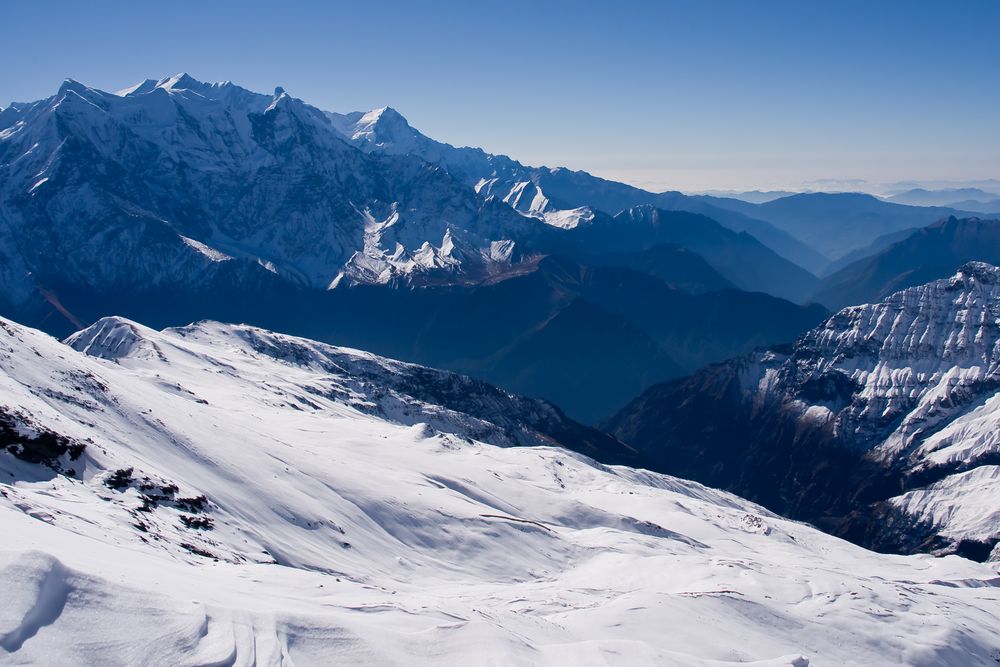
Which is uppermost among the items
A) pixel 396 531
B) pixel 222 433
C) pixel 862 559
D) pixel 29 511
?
pixel 29 511

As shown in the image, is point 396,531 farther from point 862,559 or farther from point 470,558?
point 862,559

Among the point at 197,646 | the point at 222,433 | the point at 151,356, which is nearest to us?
the point at 197,646

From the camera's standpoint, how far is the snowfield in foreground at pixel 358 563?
117 ft

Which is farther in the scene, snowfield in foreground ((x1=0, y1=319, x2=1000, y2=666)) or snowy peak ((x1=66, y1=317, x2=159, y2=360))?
snowy peak ((x1=66, y1=317, x2=159, y2=360))

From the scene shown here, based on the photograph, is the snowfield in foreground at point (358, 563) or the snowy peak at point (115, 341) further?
the snowy peak at point (115, 341)

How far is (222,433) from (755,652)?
217 feet

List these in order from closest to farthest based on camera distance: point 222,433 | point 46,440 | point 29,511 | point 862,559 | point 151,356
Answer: point 29,511
point 46,440
point 222,433
point 862,559
point 151,356

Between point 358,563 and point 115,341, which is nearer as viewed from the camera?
point 358,563

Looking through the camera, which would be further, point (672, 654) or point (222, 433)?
point (222, 433)

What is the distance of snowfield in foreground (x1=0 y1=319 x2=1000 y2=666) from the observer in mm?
35812

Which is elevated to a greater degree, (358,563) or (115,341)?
(358,563)

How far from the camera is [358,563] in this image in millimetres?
74938

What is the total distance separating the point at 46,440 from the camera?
6106 centimetres

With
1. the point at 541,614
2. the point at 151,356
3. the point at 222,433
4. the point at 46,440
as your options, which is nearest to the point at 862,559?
the point at 541,614
